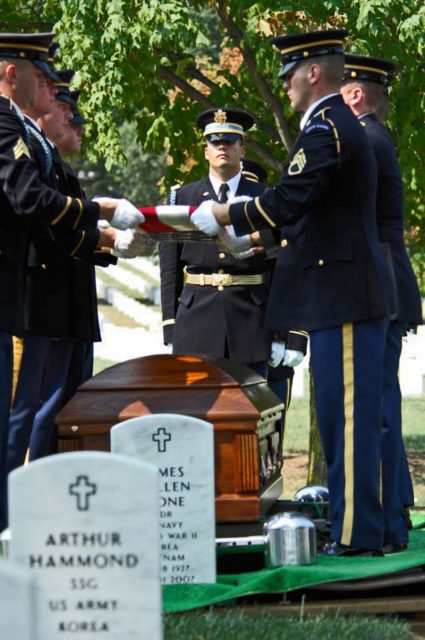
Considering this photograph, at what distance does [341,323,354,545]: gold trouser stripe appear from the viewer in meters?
6.26

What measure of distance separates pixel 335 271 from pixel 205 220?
574 millimetres

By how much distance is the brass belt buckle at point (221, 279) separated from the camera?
8203 mm

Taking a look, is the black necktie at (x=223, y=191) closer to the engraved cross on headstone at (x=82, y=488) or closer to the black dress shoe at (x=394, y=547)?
the black dress shoe at (x=394, y=547)

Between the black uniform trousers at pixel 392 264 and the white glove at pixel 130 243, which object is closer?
the white glove at pixel 130 243

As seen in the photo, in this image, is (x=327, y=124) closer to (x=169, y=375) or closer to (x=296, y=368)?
(x=169, y=375)

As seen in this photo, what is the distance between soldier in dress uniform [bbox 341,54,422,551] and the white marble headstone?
3.38 m

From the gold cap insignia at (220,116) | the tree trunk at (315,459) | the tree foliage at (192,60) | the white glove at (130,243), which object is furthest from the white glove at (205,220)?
the tree trunk at (315,459)

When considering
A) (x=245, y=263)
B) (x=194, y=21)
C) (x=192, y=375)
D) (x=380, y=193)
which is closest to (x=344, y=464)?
(x=192, y=375)

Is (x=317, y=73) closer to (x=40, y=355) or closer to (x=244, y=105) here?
(x=40, y=355)

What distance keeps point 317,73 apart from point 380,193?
71 cm

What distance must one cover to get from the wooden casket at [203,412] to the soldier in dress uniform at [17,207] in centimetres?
33

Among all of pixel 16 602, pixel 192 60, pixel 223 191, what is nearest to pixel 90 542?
pixel 16 602

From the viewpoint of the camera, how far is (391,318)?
7.02 m

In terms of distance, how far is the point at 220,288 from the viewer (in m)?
8.20
